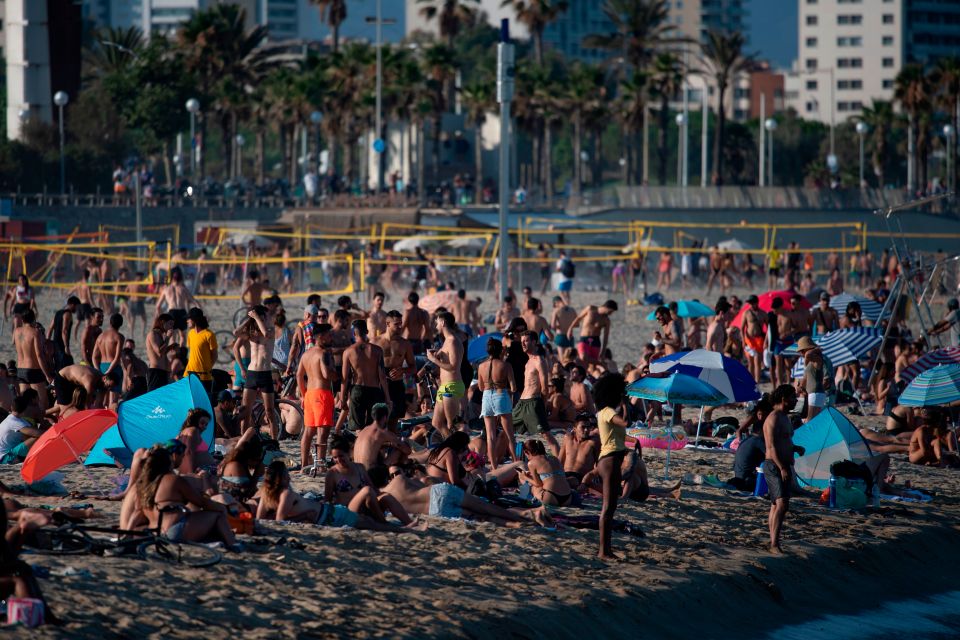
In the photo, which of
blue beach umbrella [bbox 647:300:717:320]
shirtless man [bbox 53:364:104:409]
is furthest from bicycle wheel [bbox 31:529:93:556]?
blue beach umbrella [bbox 647:300:717:320]

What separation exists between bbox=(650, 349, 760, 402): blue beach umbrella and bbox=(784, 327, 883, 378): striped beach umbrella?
14.1 feet

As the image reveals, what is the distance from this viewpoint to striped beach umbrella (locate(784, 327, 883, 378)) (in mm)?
18031

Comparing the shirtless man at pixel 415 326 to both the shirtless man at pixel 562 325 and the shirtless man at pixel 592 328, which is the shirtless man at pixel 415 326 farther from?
the shirtless man at pixel 562 325

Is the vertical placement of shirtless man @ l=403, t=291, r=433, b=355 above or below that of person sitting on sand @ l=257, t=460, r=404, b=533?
above

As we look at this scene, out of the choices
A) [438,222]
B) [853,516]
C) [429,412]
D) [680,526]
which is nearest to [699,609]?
[680,526]

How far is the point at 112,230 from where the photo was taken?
45219mm

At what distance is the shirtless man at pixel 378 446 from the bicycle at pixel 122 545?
239 centimetres

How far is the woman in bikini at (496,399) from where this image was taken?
12.7 meters

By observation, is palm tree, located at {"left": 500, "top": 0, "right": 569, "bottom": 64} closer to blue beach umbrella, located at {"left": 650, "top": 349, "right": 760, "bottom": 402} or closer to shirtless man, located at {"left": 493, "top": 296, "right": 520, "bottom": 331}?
shirtless man, located at {"left": 493, "top": 296, "right": 520, "bottom": 331}

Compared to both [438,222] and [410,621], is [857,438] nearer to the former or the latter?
[410,621]

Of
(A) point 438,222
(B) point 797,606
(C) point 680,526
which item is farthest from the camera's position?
(A) point 438,222

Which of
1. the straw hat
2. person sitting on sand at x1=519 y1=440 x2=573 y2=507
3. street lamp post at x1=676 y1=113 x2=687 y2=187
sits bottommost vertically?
person sitting on sand at x1=519 y1=440 x2=573 y2=507

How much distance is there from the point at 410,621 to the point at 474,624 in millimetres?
400

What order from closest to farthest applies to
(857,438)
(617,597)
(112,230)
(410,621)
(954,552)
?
(410,621) < (617,597) < (954,552) < (857,438) < (112,230)
